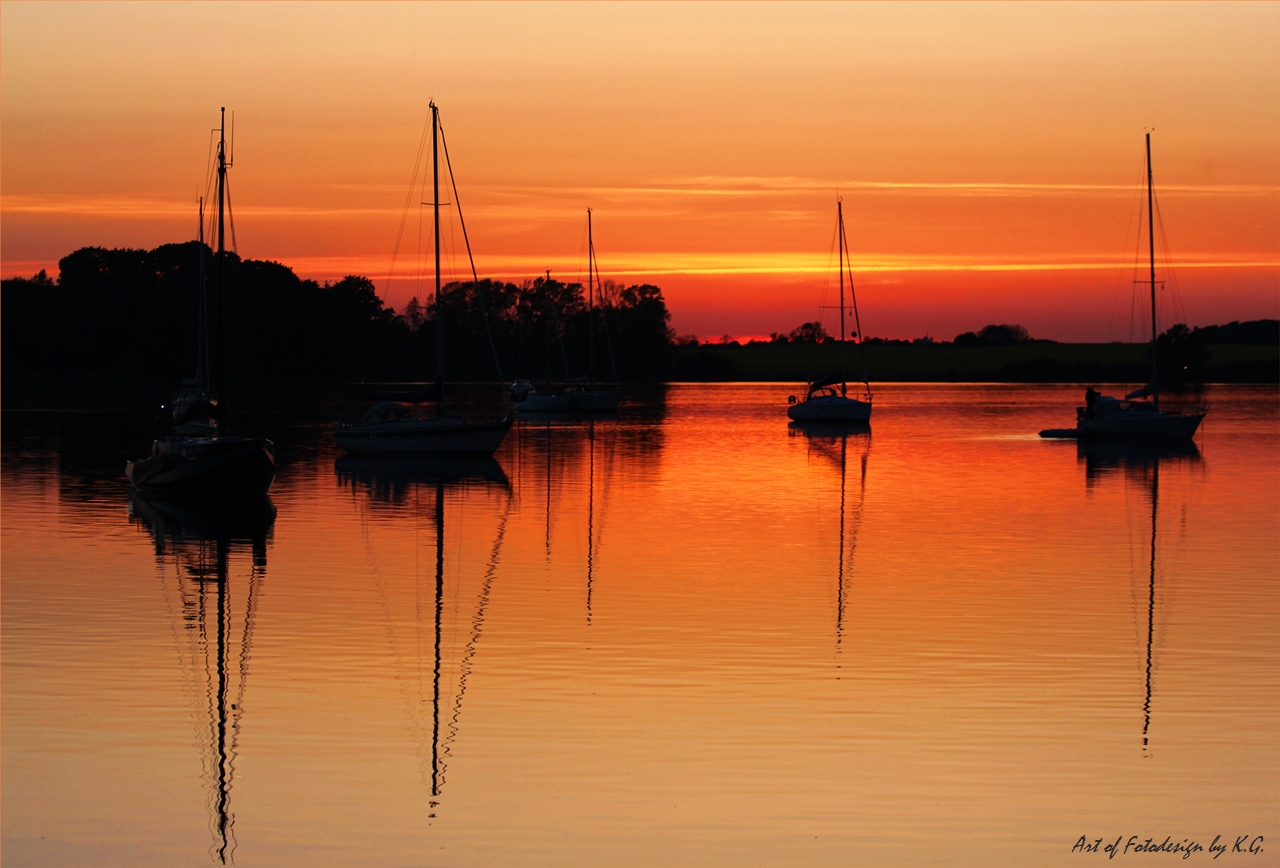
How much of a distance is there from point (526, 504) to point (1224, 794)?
25.4 metres

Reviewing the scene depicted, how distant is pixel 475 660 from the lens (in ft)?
57.9

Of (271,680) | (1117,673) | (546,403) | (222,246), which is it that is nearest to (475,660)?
(271,680)

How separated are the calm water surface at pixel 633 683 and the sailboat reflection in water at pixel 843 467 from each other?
9.6 inches

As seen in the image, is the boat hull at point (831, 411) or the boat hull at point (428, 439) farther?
the boat hull at point (831, 411)

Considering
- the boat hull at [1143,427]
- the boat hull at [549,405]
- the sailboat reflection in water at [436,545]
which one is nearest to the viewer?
the sailboat reflection in water at [436,545]

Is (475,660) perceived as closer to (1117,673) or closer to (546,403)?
(1117,673)

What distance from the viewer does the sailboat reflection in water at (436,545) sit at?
47.9 ft

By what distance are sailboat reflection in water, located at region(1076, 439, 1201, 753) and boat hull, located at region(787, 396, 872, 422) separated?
18919 millimetres

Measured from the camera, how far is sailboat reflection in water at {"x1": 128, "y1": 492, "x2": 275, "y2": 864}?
13148 mm

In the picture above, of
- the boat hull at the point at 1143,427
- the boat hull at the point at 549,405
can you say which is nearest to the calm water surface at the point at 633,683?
the boat hull at the point at 1143,427
